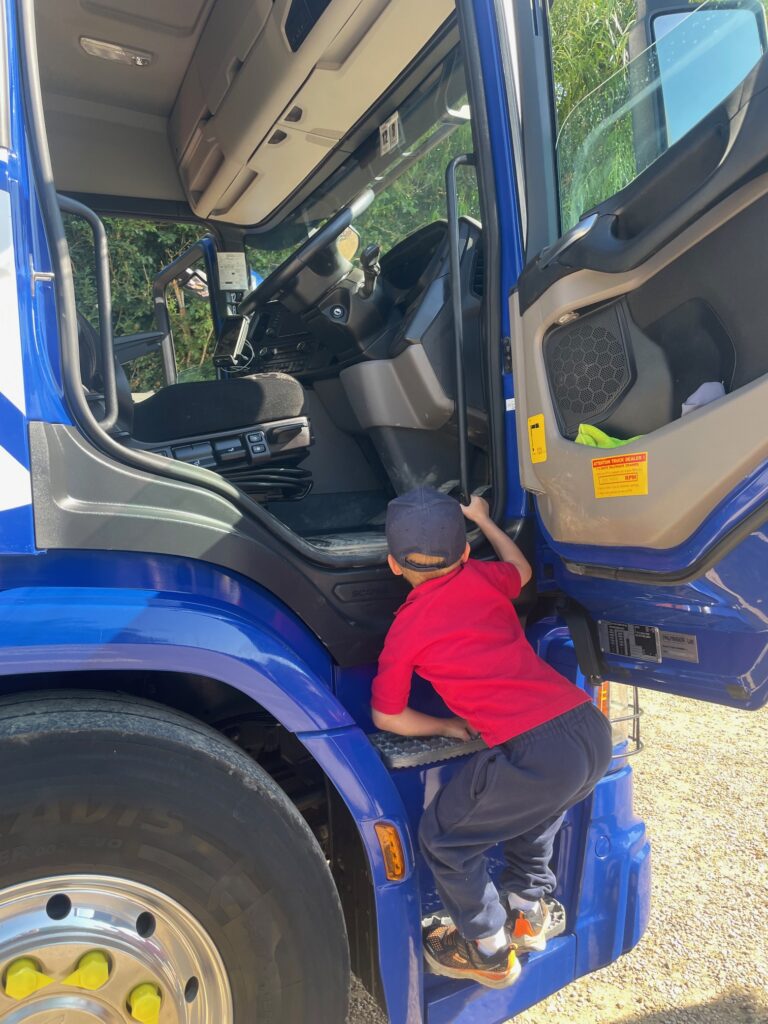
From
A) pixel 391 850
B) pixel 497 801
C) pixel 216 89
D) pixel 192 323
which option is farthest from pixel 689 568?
pixel 192 323

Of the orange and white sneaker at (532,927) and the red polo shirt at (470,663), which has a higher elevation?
the red polo shirt at (470,663)

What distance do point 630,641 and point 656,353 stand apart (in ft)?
2.16

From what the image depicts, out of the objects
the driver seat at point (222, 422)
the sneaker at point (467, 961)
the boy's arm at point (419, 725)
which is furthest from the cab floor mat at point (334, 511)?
the sneaker at point (467, 961)

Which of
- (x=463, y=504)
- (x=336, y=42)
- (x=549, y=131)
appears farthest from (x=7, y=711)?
(x=336, y=42)

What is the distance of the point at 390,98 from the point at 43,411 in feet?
6.16

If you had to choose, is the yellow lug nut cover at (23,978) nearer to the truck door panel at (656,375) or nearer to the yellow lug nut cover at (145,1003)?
the yellow lug nut cover at (145,1003)

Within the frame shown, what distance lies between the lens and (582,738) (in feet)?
5.55

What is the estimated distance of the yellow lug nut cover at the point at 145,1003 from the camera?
1289 millimetres

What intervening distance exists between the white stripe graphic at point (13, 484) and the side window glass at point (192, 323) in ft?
6.77

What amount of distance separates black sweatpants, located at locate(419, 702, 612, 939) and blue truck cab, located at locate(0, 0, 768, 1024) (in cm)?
7

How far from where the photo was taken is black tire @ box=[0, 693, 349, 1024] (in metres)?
1.23

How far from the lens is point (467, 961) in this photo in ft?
5.27

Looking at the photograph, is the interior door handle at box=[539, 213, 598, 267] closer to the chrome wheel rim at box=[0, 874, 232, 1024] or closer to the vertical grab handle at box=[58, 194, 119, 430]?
the vertical grab handle at box=[58, 194, 119, 430]

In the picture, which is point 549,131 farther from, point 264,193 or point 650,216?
point 264,193
